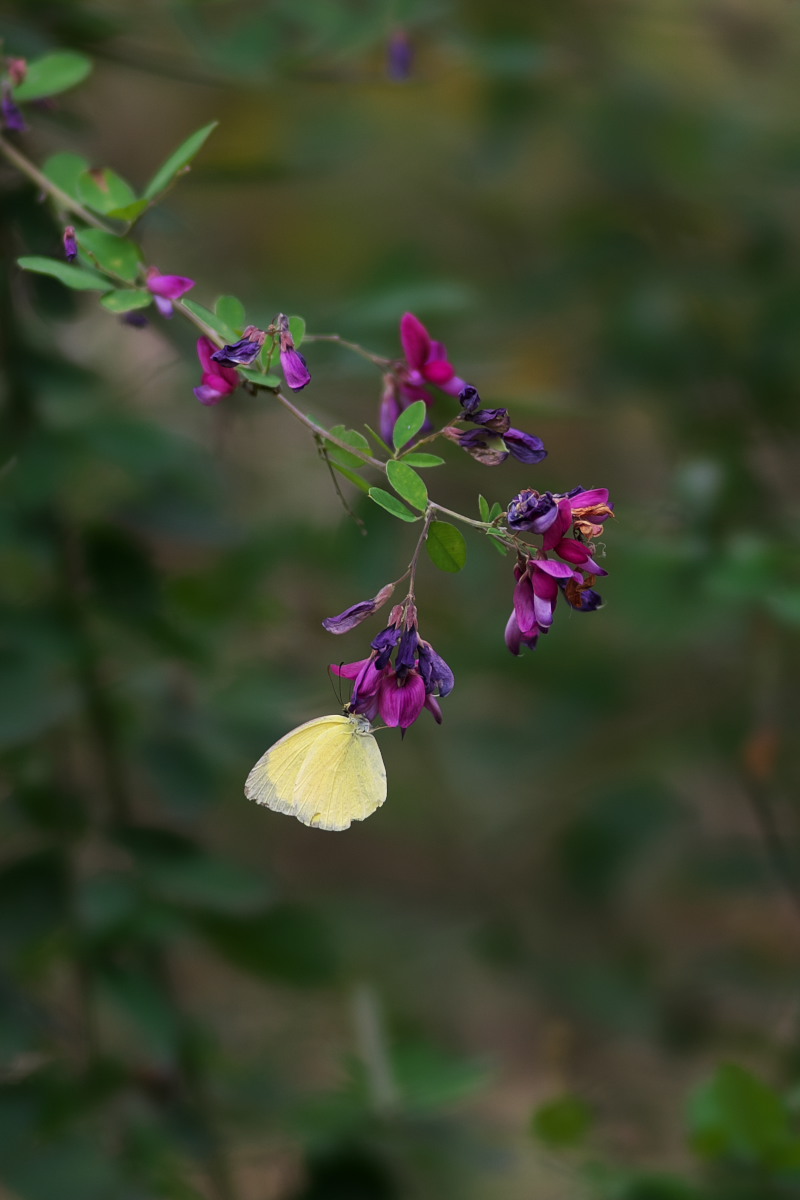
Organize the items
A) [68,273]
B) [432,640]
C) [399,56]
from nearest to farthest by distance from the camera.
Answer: [68,273], [399,56], [432,640]

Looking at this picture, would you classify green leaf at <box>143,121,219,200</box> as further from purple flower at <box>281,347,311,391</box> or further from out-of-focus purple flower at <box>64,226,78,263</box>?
purple flower at <box>281,347,311,391</box>

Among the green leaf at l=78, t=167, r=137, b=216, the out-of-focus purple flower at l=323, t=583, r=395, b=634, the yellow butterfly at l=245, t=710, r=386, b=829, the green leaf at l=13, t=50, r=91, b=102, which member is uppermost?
the green leaf at l=13, t=50, r=91, b=102

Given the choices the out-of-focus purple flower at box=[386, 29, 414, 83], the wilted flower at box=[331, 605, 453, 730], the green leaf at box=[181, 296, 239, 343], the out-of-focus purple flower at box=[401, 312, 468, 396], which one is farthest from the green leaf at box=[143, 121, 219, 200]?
the out-of-focus purple flower at box=[386, 29, 414, 83]

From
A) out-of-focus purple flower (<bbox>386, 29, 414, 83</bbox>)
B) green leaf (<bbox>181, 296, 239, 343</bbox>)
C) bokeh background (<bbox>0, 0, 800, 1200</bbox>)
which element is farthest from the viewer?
out-of-focus purple flower (<bbox>386, 29, 414, 83</bbox>)

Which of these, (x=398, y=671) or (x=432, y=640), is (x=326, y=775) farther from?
(x=432, y=640)

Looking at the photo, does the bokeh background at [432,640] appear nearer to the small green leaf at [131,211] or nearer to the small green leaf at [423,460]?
the small green leaf at [131,211]

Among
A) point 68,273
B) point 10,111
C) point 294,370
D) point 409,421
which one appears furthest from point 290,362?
point 10,111
